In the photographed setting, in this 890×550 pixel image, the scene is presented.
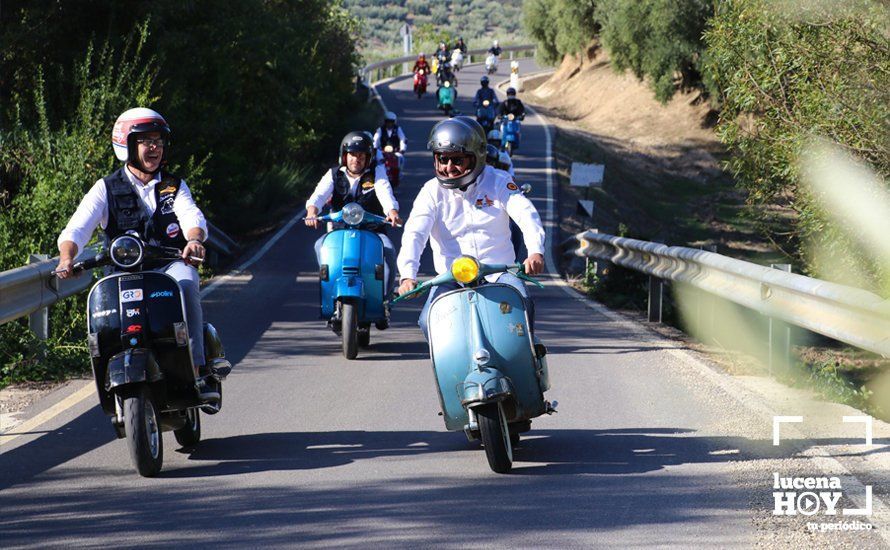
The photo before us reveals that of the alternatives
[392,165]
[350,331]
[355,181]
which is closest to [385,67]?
[392,165]

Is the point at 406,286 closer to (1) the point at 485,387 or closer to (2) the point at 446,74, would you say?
(1) the point at 485,387

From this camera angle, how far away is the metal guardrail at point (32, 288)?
9.89 meters

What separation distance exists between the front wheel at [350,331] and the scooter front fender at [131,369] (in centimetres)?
454

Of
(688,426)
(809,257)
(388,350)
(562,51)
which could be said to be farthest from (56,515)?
(562,51)

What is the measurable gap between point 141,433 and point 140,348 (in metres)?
0.50

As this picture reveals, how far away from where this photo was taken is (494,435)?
710cm

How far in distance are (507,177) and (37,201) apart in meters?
6.12

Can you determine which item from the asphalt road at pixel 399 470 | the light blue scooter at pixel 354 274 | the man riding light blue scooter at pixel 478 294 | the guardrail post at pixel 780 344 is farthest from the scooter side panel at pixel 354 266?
the man riding light blue scooter at pixel 478 294

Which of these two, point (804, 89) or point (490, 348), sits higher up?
point (804, 89)

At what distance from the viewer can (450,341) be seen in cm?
746

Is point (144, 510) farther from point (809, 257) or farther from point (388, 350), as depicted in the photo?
point (809, 257)

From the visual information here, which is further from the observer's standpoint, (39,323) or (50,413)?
(39,323)

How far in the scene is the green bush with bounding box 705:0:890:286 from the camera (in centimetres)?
1453

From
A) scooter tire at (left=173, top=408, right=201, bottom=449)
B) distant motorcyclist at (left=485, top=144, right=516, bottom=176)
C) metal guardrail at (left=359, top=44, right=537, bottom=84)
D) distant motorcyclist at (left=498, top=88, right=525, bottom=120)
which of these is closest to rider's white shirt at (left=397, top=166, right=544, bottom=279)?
scooter tire at (left=173, top=408, right=201, bottom=449)
